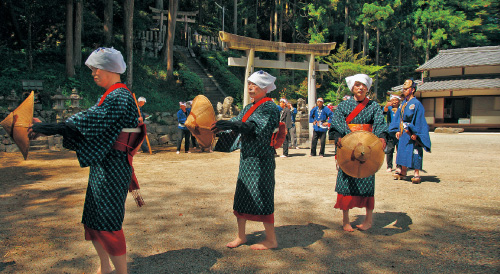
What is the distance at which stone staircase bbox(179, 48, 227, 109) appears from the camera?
19422mm

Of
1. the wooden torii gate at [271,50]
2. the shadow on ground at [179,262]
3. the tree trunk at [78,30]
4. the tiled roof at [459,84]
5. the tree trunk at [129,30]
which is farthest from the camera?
the tiled roof at [459,84]

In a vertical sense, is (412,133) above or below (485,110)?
below

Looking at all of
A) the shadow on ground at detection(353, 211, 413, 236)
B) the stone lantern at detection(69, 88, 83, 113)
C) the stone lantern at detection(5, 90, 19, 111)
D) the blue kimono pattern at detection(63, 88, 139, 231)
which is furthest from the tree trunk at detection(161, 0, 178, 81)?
the blue kimono pattern at detection(63, 88, 139, 231)

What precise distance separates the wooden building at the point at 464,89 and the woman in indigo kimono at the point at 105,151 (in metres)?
26.0

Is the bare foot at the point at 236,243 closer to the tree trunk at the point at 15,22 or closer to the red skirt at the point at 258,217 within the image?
the red skirt at the point at 258,217

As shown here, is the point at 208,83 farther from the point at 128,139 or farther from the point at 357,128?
the point at 128,139

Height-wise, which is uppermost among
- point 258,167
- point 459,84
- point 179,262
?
point 459,84

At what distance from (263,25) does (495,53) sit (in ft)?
66.4

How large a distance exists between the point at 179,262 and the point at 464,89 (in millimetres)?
26320

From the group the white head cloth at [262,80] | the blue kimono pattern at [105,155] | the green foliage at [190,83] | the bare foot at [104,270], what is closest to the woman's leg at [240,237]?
the bare foot at [104,270]

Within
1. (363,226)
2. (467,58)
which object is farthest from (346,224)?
(467,58)

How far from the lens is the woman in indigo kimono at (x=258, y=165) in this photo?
3506 millimetres

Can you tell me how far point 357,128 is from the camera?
426 centimetres

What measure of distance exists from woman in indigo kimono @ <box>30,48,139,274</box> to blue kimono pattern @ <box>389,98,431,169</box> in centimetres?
539
